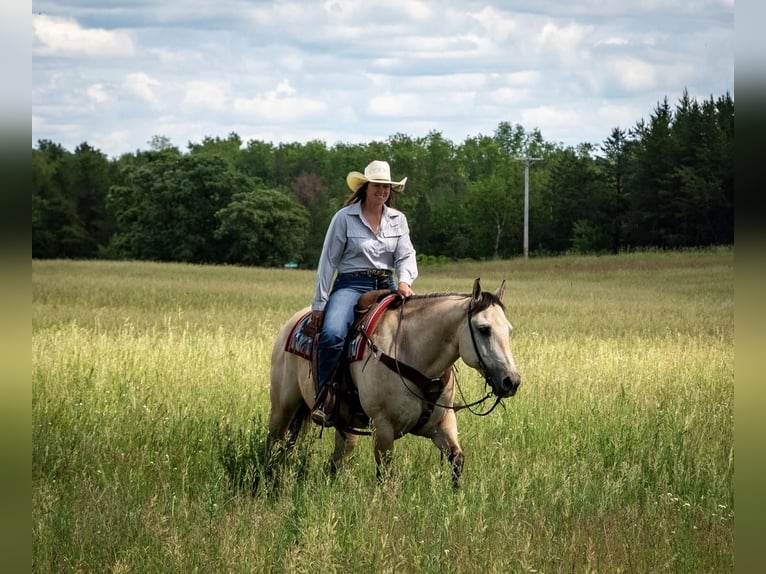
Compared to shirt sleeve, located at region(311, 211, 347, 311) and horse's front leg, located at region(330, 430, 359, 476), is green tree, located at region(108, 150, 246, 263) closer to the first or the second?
horse's front leg, located at region(330, 430, 359, 476)

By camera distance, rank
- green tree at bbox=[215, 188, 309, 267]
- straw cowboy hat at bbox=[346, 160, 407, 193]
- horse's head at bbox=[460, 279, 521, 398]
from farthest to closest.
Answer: green tree at bbox=[215, 188, 309, 267] → straw cowboy hat at bbox=[346, 160, 407, 193] → horse's head at bbox=[460, 279, 521, 398]

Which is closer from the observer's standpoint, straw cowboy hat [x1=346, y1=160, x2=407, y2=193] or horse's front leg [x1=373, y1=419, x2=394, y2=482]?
horse's front leg [x1=373, y1=419, x2=394, y2=482]

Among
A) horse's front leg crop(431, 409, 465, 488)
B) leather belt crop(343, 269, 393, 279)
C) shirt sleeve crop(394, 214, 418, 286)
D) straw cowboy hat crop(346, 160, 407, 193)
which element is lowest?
horse's front leg crop(431, 409, 465, 488)

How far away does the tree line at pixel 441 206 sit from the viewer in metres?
72.6

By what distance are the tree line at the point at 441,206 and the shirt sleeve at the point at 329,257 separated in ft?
203

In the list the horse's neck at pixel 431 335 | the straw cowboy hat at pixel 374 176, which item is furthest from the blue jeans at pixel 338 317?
the straw cowboy hat at pixel 374 176

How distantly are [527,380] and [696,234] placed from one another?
63.2 m

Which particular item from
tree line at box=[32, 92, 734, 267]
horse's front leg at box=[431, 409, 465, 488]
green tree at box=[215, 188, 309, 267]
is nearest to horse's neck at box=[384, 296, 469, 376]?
horse's front leg at box=[431, 409, 465, 488]

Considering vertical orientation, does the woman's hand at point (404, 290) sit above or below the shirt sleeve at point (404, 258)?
below

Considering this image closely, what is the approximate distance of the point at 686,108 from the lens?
274 ft

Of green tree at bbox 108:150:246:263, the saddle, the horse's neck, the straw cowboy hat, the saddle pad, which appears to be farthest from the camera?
green tree at bbox 108:150:246:263

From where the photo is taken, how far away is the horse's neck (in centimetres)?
691

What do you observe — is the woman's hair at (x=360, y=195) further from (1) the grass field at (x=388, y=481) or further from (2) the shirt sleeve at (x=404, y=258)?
(1) the grass field at (x=388, y=481)

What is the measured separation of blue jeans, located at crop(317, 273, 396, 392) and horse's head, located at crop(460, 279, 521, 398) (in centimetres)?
119
